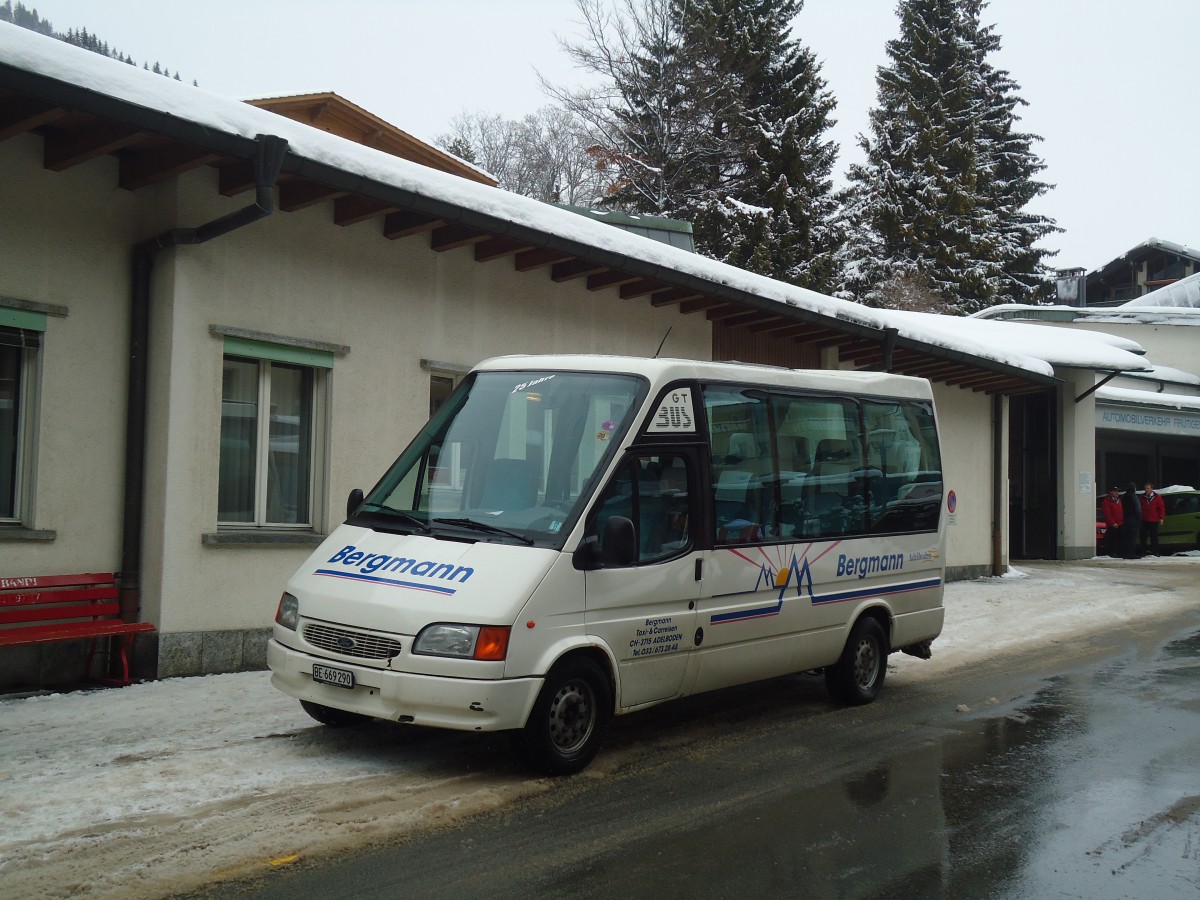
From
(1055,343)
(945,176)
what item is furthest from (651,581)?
(945,176)

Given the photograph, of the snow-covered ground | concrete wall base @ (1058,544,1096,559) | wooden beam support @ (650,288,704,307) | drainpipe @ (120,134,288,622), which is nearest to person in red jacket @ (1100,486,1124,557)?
concrete wall base @ (1058,544,1096,559)

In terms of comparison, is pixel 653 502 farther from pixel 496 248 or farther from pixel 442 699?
pixel 496 248

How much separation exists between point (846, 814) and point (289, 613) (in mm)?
3417

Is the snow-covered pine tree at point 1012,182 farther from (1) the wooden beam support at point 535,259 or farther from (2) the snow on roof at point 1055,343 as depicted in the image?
(1) the wooden beam support at point 535,259

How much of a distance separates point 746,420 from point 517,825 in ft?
11.5

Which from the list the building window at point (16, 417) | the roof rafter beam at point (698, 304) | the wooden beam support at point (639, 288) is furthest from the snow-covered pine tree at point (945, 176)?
the building window at point (16, 417)

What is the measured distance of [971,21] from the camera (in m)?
48.8

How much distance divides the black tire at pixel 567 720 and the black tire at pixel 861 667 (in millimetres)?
2777

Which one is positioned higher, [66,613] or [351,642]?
[351,642]

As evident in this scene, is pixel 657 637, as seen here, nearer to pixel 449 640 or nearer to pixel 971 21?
pixel 449 640

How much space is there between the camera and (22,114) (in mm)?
7637

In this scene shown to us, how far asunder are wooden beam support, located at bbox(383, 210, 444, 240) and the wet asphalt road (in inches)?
200

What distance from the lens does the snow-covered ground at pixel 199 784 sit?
4914 millimetres

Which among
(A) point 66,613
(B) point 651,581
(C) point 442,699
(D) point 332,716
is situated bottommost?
(D) point 332,716
